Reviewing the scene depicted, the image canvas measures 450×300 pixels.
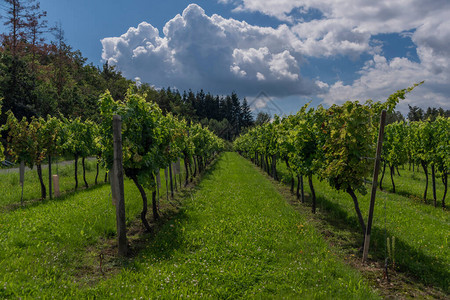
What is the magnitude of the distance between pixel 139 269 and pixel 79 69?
236ft

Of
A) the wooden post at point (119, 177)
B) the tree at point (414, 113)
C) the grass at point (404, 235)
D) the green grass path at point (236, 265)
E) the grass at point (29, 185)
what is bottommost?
the grass at point (404, 235)

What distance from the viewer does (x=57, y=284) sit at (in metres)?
5.24

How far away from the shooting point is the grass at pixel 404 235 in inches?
256

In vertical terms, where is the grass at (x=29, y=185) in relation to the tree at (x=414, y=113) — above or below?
below

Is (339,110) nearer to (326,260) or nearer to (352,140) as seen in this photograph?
(352,140)

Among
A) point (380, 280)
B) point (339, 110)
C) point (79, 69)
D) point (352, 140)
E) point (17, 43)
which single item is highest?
point (79, 69)

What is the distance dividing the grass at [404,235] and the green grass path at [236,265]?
62.2 inches

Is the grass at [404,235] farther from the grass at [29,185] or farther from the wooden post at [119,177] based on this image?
the grass at [29,185]

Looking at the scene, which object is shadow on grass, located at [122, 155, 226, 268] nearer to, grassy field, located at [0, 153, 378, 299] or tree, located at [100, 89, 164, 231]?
grassy field, located at [0, 153, 378, 299]

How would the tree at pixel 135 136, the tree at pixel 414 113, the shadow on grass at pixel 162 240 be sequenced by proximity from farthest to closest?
the tree at pixel 414 113 → the tree at pixel 135 136 → the shadow on grass at pixel 162 240

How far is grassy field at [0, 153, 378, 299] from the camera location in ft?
17.0

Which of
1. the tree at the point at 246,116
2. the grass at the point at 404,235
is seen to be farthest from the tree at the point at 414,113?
the grass at the point at 404,235

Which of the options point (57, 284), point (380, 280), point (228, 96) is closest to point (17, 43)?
point (57, 284)

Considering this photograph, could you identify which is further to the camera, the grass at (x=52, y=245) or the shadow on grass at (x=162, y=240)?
the shadow on grass at (x=162, y=240)
